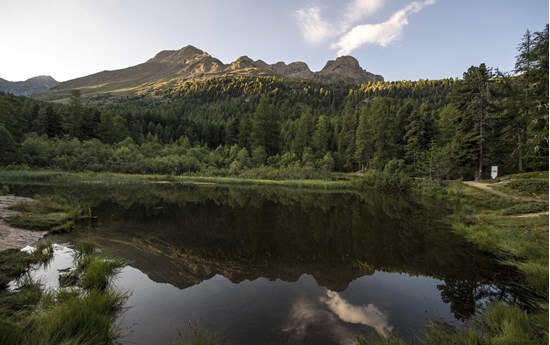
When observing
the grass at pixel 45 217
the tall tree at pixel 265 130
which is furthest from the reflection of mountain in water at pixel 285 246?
the tall tree at pixel 265 130

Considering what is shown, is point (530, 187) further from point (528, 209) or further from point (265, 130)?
point (265, 130)

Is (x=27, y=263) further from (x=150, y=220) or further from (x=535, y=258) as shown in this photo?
(x=535, y=258)

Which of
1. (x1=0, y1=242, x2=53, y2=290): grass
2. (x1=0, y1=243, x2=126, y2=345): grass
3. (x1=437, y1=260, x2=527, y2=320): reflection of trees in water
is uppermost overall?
(x1=0, y1=243, x2=126, y2=345): grass

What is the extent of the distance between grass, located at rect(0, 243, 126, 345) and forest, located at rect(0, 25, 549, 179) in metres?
28.8

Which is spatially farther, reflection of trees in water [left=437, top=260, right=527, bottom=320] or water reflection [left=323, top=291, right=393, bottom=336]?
reflection of trees in water [left=437, top=260, right=527, bottom=320]

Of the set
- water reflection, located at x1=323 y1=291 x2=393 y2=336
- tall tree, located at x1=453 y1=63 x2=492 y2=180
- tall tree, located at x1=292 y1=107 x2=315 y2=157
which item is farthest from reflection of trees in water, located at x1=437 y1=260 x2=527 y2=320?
tall tree, located at x1=292 y1=107 x2=315 y2=157

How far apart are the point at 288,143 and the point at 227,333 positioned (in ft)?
260

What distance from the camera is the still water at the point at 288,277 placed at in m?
6.88

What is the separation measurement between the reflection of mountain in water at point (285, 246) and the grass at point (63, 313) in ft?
6.62

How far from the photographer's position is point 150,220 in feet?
61.6

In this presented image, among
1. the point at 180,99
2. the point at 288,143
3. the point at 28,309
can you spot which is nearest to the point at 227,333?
the point at 28,309

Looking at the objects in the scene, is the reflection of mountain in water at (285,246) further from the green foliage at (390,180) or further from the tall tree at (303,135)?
the tall tree at (303,135)

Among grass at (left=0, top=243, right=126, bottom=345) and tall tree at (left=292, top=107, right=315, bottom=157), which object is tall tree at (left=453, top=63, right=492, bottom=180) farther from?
grass at (left=0, top=243, right=126, bottom=345)

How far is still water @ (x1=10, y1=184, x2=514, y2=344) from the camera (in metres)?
6.88
